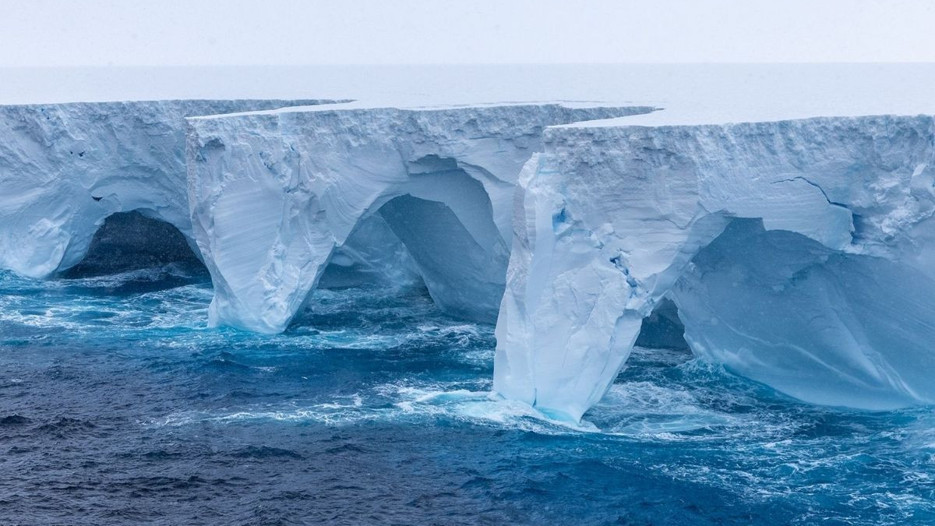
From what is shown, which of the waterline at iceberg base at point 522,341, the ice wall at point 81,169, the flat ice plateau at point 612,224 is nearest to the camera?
the waterline at iceberg base at point 522,341

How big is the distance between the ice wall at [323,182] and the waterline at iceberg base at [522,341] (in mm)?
39

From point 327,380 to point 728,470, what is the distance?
6047 mm

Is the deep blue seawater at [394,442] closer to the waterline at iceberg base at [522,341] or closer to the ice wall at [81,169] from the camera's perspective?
the waterline at iceberg base at [522,341]

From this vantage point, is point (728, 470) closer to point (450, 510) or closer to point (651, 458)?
point (651, 458)

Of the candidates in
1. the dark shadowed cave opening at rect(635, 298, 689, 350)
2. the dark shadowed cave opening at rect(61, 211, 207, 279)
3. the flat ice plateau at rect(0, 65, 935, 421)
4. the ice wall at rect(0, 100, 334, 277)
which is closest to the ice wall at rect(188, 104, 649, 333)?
the flat ice plateau at rect(0, 65, 935, 421)

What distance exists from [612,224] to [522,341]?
6.28 feet

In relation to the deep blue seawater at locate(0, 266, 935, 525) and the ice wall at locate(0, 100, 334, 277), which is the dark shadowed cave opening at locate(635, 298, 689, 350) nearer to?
the deep blue seawater at locate(0, 266, 935, 525)

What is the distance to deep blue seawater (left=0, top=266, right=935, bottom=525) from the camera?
422 inches

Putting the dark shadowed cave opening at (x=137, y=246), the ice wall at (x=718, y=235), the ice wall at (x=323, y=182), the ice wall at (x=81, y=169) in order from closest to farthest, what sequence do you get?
the ice wall at (x=718, y=235), the ice wall at (x=323, y=182), the ice wall at (x=81, y=169), the dark shadowed cave opening at (x=137, y=246)

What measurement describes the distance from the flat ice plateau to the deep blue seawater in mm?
673

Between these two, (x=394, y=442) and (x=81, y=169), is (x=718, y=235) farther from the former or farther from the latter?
(x=81, y=169)

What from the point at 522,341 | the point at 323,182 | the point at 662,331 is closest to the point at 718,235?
the point at 522,341

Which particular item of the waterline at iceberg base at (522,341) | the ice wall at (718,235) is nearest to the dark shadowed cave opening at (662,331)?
the waterline at iceberg base at (522,341)

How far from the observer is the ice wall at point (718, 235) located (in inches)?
511
